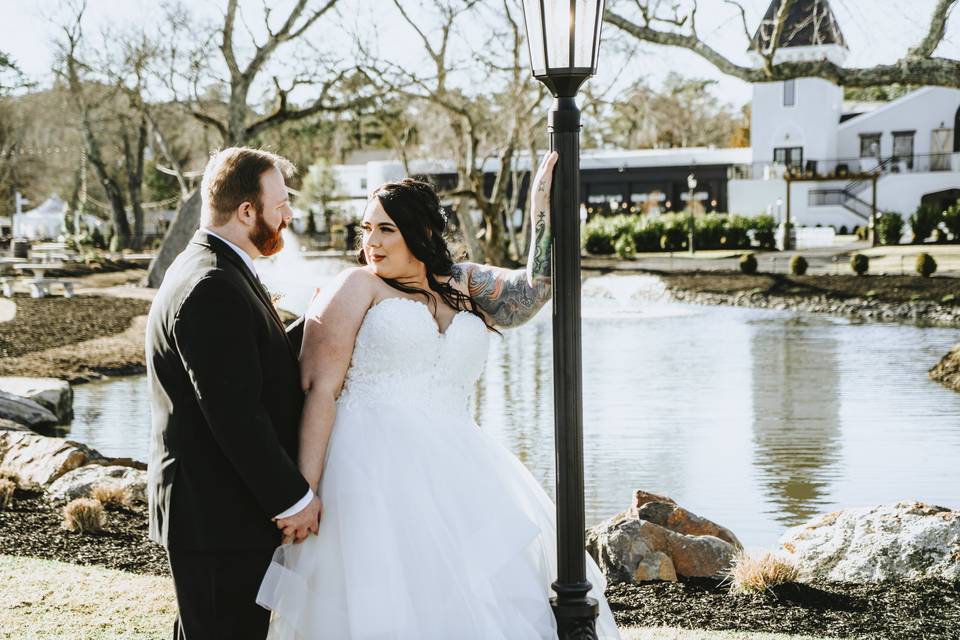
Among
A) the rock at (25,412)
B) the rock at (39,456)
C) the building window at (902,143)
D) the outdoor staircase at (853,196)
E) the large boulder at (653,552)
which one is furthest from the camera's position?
the building window at (902,143)

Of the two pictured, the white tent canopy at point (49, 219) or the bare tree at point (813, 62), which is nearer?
the bare tree at point (813, 62)

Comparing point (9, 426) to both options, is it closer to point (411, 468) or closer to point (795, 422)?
point (411, 468)

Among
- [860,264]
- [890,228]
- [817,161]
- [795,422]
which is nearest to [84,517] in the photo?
[795,422]

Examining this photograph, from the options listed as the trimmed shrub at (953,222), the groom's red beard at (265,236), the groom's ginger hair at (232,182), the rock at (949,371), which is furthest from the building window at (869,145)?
the groom's ginger hair at (232,182)

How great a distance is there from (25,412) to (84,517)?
5.33m

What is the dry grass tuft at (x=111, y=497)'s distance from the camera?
7.23 m

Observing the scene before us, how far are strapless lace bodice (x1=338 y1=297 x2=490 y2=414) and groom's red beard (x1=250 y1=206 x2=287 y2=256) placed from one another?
0.39 metres

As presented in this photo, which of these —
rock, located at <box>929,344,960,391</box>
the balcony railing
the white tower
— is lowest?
rock, located at <box>929,344,960,391</box>

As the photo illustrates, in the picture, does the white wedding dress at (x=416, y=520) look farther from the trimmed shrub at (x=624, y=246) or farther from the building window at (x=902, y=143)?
the building window at (x=902, y=143)

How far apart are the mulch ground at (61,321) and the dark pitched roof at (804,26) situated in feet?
41.1

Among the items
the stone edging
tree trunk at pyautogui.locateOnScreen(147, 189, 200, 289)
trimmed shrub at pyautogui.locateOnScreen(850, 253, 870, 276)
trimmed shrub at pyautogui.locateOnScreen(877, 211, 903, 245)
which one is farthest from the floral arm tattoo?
trimmed shrub at pyautogui.locateOnScreen(877, 211, 903, 245)

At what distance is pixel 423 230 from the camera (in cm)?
371

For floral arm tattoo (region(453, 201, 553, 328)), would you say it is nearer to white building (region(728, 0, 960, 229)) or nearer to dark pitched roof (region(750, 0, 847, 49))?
dark pitched roof (region(750, 0, 847, 49))

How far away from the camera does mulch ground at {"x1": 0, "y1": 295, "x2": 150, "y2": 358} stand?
18.4 metres
